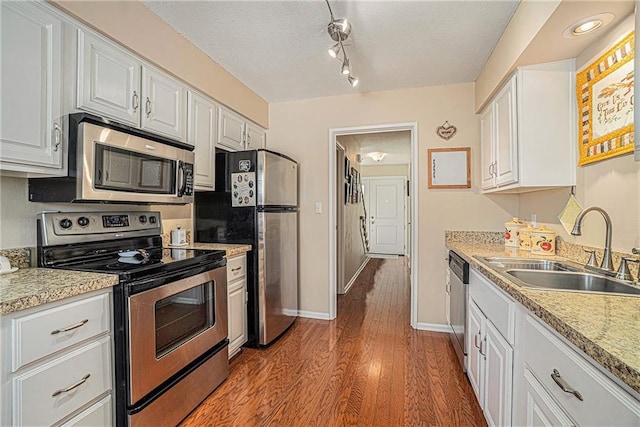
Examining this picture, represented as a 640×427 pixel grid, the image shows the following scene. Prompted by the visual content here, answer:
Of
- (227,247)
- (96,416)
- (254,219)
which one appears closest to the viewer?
(96,416)

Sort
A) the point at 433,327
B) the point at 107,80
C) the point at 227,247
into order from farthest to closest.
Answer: the point at 433,327 < the point at 227,247 < the point at 107,80

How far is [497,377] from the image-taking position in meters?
1.39

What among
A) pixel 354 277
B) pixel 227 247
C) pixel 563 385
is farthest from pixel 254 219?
pixel 354 277

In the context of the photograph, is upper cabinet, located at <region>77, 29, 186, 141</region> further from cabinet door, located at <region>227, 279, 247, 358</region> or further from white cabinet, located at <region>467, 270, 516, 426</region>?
white cabinet, located at <region>467, 270, 516, 426</region>

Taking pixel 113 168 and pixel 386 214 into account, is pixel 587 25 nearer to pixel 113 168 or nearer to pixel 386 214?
pixel 113 168

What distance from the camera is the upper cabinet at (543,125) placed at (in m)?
1.83

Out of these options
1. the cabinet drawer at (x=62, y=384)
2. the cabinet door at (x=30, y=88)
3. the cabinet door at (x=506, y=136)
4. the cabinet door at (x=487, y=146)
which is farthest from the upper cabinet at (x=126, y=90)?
the cabinet door at (x=487, y=146)

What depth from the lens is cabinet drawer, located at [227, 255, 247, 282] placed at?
228 centimetres

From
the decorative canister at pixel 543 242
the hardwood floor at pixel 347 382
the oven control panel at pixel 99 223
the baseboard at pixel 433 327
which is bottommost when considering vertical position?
the hardwood floor at pixel 347 382

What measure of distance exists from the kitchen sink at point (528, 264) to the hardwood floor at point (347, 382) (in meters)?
0.86

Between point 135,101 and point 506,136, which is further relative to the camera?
point 506,136

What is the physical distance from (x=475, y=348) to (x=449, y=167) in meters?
1.71

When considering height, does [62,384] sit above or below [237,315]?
above

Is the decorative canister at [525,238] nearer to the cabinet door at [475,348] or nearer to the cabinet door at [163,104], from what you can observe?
the cabinet door at [475,348]
